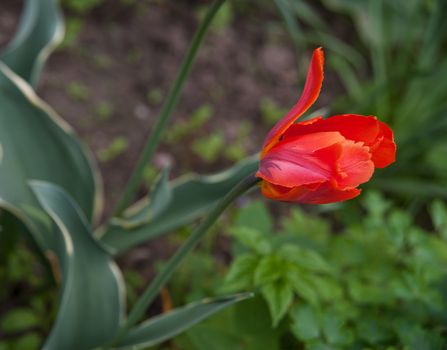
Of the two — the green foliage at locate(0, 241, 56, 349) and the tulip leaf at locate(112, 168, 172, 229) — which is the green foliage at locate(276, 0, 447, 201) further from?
the green foliage at locate(0, 241, 56, 349)

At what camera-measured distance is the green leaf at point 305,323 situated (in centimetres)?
101

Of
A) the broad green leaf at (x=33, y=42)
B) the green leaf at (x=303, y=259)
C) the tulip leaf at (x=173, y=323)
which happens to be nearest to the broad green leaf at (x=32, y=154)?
the broad green leaf at (x=33, y=42)

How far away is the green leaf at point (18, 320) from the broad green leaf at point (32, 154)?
209 mm

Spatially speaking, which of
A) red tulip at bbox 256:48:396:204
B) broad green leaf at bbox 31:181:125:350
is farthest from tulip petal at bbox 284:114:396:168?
broad green leaf at bbox 31:181:125:350

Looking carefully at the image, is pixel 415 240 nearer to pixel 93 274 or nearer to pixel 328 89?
pixel 93 274

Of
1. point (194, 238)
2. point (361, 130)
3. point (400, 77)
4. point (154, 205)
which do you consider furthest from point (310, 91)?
point (400, 77)

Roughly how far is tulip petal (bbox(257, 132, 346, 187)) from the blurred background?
13.1 inches

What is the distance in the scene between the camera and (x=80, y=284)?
118 centimetres

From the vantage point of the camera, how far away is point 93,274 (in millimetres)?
1213

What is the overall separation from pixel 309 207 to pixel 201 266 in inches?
28.4

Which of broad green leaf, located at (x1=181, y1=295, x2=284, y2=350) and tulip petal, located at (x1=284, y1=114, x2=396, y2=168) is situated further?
broad green leaf, located at (x1=181, y1=295, x2=284, y2=350)

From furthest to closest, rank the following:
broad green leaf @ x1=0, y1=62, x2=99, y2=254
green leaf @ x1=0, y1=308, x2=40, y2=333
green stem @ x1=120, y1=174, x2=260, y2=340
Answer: green leaf @ x1=0, y1=308, x2=40, y2=333
broad green leaf @ x1=0, y1=62, x2=99, y2=254
green stem @ x1=120, y1=174, x2=260, y2=340

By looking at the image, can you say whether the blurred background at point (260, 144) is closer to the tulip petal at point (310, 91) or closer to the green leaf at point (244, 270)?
the green leaf at point (244, 270)

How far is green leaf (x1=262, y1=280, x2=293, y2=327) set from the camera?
101cm
